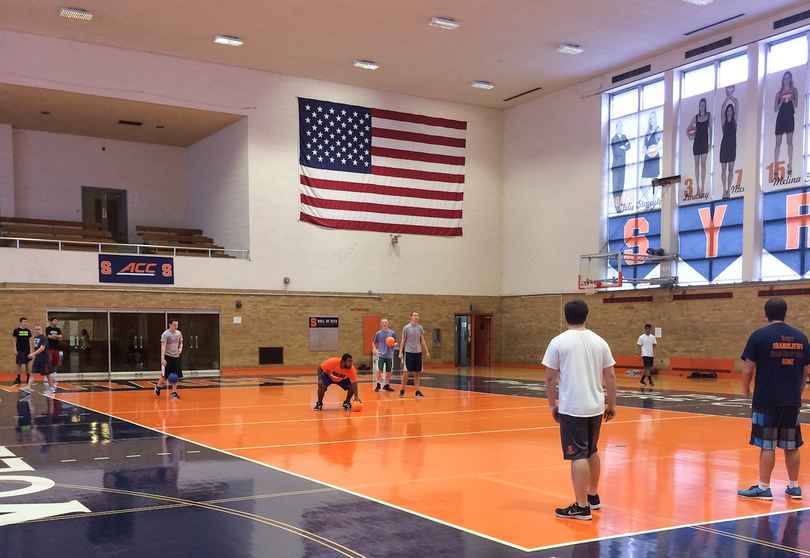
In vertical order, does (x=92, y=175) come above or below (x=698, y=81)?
below

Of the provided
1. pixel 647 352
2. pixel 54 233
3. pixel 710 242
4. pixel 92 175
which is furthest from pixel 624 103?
pixel 54 233

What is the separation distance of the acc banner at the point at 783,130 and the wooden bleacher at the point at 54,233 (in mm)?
24252

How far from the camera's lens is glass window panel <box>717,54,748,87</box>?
27.2 meters

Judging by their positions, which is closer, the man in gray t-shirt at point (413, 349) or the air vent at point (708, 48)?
the man in gray t-shirt at point (413, 349)

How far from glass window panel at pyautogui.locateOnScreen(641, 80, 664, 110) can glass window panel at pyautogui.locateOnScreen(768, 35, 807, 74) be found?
472 centimetres

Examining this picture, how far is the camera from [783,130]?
1012 inches

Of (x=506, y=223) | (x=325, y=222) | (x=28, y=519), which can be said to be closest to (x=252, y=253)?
(x=325, y=222)

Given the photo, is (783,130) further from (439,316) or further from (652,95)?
(439,316)

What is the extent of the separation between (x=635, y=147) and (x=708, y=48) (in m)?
4.82

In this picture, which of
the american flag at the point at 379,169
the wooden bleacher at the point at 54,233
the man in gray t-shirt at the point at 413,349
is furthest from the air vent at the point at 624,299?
the wooden bleacher at the point at 54,233

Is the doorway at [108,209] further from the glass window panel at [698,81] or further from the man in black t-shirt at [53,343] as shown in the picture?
the glass window panel at [698,81]

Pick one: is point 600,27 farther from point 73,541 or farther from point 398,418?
point 73,541

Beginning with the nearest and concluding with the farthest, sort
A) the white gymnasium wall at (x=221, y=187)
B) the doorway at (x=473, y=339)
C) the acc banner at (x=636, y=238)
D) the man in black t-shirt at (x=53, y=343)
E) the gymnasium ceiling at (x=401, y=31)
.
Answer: the man in black t-shirt at (x=53, y=343) < the gymnasium ceiling at (x=401, y=31) < the acc banner at (x=636, y=238) < the white gymnasium wall at (x=221, y=187) < the doorway at (x=473, y=339)

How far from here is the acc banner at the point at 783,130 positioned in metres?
25.3
